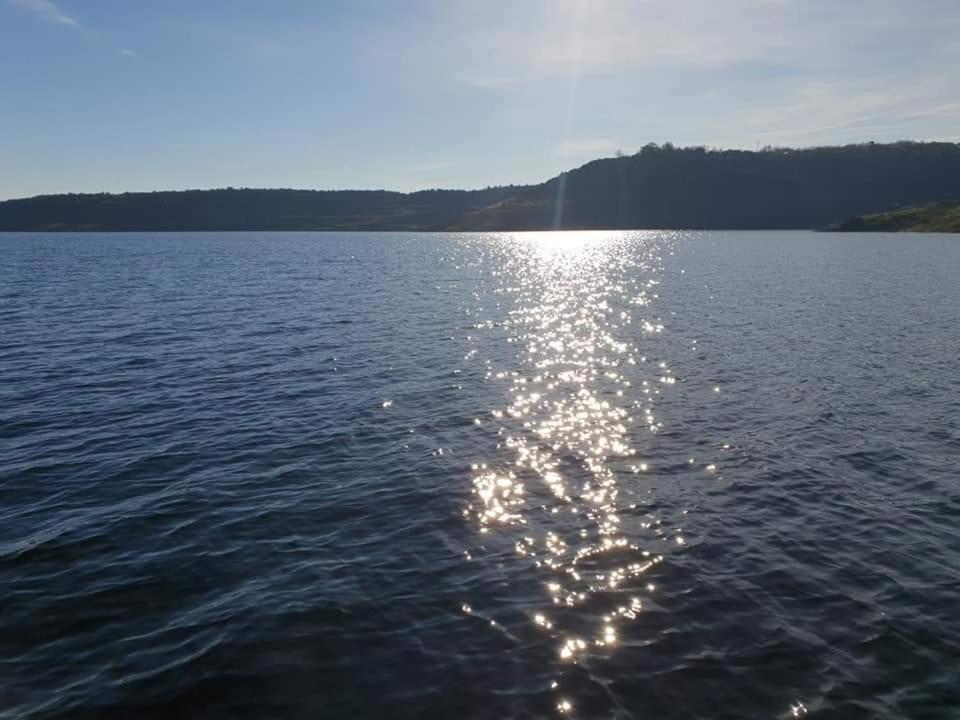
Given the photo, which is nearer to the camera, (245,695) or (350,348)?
(245,695)

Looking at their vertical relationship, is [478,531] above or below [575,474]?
above

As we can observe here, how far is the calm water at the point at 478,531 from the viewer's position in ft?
45.3

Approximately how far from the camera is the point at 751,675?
13898 millimetres

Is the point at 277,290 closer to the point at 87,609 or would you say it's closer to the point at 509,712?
the point at 87,609

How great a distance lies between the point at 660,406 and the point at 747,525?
14.0m

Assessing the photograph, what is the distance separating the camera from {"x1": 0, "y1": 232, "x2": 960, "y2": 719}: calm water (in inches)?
543

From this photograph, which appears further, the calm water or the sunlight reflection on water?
the sunlight reflection on water

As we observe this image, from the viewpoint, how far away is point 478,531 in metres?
20.6

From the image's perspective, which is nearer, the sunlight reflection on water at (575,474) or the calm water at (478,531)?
the calm water at (478,531)

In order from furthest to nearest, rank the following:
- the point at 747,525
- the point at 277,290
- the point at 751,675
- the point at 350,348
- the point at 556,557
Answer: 1. the point at 277,290
2. the point at 350,348
3. the point at 747,525
4. the point at 556,557
5. the point at 751,675

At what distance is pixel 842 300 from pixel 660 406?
52545 mm

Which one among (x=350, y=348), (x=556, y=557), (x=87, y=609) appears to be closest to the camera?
(x=87, y=609)

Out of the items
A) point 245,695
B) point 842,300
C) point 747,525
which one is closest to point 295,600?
point 245,695

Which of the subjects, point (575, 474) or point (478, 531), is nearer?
point (478, 531)
